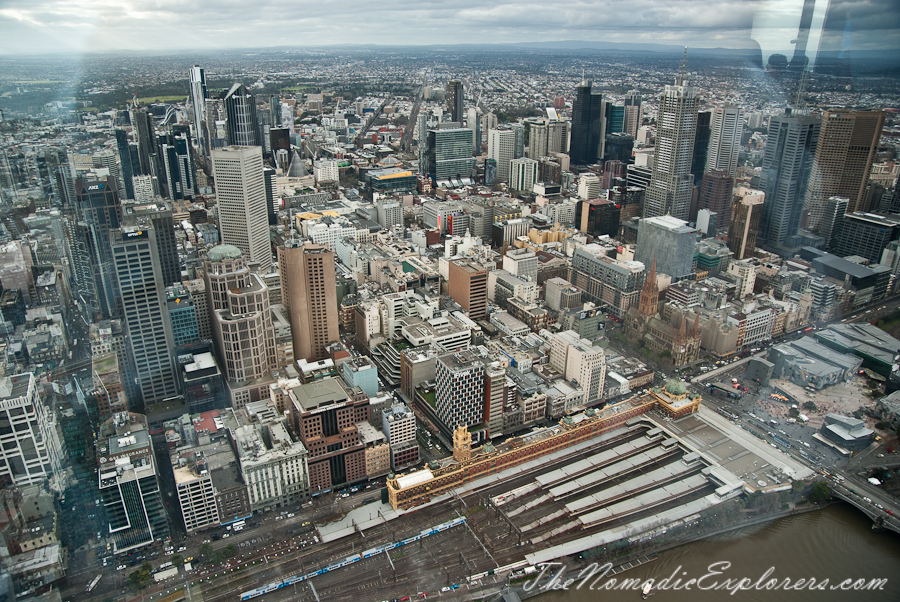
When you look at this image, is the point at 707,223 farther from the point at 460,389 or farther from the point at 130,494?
the point at 130,494

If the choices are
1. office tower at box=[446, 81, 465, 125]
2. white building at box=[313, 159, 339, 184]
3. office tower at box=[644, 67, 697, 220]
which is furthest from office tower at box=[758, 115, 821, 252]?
office tower at box=[446, 81, 465, 125]

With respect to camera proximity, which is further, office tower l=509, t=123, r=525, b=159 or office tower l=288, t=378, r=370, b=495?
office tower l=509, t=123, r=525, b=159

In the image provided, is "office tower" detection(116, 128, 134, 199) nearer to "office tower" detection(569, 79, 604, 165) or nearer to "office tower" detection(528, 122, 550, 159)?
"office tower" detection(528, 122, 550, 159)

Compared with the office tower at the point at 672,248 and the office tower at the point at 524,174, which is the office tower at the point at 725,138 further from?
the office tower at the point at 524,174

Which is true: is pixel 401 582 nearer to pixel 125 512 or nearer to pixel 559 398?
pixel 125 512

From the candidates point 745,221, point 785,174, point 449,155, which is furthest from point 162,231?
point 449,155

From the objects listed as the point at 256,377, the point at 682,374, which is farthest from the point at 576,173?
the point at 256,377
